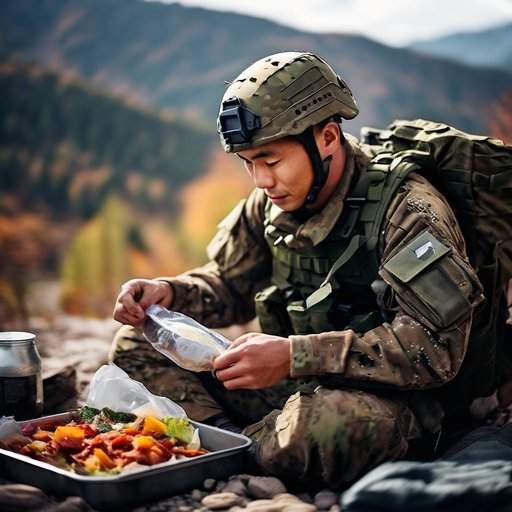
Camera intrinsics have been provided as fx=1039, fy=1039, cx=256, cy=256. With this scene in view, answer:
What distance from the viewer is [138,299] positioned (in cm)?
446

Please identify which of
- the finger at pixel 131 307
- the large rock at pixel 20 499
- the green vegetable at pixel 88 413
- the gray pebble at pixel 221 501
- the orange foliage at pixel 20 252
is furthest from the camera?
the orange foliage at pixel 20 252

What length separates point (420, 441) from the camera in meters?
3.92

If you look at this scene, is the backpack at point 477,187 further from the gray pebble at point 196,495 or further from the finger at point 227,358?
the gray pebble at point 196,495

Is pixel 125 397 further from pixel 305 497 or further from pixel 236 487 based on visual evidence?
pixel 305 497

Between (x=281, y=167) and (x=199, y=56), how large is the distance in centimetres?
900

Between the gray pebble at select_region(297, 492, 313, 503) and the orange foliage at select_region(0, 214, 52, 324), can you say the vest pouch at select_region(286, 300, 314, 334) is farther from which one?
the orange foliage at select_region(0, 214, 52, 324)

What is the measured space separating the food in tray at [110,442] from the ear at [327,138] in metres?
1.19

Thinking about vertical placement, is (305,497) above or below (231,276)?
below

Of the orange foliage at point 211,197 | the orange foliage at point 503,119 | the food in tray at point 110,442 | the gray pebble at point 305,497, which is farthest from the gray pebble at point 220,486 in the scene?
the orange foliage at point 211,197

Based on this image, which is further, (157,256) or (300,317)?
(157,256)

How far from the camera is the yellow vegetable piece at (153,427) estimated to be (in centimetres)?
381

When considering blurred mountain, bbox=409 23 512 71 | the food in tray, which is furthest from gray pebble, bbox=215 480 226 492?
blurred mountain, bbox=409 23 512 71

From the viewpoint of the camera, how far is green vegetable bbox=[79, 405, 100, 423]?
4023mm

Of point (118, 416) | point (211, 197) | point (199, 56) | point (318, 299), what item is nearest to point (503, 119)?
point (211, 197)
